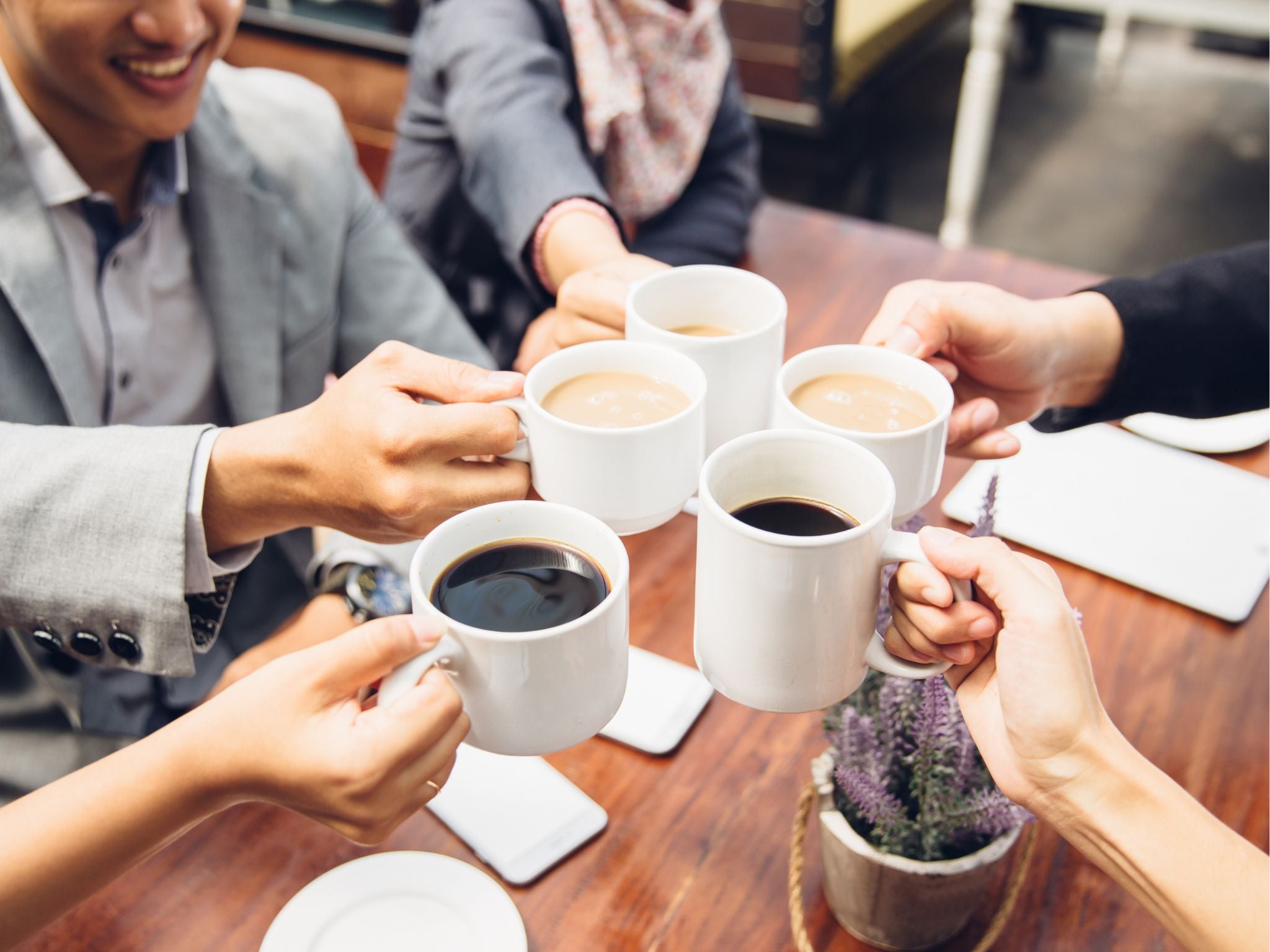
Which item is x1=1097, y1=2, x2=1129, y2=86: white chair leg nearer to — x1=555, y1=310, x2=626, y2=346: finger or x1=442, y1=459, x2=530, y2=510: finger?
x1=555, y1=310, x2=626, y2=346: finger

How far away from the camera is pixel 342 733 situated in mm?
698

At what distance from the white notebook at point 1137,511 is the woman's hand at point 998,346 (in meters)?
0.11

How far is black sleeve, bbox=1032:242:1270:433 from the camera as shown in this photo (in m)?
1.22

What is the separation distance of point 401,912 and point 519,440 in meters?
0.39

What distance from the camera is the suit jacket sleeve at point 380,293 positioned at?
1.58 meters

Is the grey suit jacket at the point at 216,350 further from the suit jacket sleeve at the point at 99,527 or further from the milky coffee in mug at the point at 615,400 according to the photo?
the milky coffee in mug at the point at 615,400

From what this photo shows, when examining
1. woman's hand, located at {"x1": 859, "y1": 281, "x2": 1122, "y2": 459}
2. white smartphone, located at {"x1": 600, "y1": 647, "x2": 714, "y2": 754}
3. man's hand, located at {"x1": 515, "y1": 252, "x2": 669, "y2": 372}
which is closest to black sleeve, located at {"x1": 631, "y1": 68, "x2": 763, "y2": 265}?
man's hand, located at {"x1": 515, "y1": 252, "x2": 669, "y2": 372}

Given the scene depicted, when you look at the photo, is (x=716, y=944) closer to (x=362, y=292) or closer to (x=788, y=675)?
(x=788, y=675)

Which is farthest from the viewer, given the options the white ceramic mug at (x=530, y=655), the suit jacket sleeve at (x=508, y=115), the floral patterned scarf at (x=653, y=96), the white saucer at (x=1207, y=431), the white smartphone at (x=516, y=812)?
the floral patterned scarf at (x=653, y=96)

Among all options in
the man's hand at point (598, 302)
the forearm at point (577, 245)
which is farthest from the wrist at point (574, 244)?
the man's hand at point (598, 302)

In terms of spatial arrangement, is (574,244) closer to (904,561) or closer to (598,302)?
(598,302)

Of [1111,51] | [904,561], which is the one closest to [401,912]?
→ [904,561]

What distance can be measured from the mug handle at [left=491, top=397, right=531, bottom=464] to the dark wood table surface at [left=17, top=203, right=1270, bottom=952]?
1.03 ft

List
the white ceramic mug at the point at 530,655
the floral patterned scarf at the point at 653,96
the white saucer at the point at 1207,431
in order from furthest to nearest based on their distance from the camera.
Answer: the floral patterned scarf at the point at 653,96
the white saucer at the point at 1207,431
the white ceramic mug at the point at 530,655
